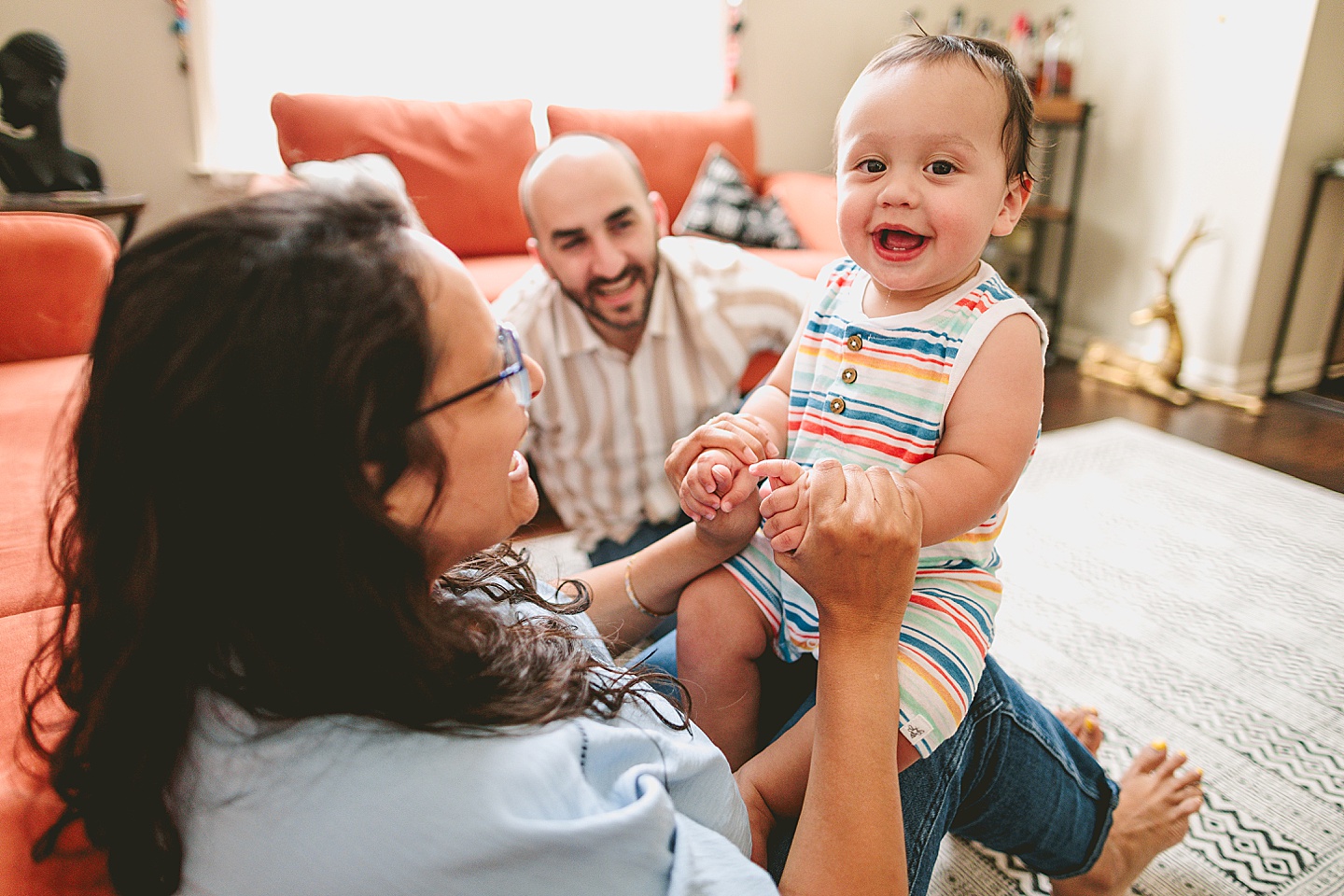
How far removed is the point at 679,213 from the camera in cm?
359

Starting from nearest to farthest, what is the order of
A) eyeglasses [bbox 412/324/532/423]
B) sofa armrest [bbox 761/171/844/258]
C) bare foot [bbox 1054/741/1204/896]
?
eyeglasses [bbox 412/324/532/423], bare foot [bbox 1054/741/1204/896], sofa armrest [bbox 761/171/844/258]

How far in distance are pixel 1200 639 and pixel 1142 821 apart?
88 centimetres

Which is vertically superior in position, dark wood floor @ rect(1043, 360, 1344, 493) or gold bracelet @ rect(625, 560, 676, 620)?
gold bracelet @ rect(625, 560, 676, 620)

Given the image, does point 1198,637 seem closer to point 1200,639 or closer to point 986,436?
point 1200,639

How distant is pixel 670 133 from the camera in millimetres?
3572

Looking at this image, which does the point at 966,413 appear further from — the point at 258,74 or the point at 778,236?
the point at 258,74

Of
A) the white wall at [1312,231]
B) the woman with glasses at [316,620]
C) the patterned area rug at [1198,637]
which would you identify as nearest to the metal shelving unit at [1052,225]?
the white wall at [1312,231]

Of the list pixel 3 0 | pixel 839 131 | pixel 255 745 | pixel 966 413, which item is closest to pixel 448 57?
pixel 3 0

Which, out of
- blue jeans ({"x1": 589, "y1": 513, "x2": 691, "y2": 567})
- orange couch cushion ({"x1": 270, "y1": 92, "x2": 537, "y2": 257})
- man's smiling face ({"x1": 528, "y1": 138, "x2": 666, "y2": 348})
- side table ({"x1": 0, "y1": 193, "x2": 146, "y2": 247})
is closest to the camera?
man's smiling face ({"x1": 528, "y1": 138, "x2": 666, "y2": 348})

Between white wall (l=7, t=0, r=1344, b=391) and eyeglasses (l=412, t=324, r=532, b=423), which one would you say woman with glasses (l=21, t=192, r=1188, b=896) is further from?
white wall (l=7, t=0, r=1344, b=391)

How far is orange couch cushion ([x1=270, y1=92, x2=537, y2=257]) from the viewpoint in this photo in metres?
2.97

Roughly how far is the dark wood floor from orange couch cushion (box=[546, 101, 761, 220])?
175 cm

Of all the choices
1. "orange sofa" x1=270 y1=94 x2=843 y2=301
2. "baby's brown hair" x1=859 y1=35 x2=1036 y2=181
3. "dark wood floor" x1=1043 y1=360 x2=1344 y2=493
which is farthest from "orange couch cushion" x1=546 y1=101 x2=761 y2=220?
"baby's brown hair" x1=859 y1=35 x2=1036 y2=181

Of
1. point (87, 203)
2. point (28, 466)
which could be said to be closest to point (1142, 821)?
point (28, 466)
